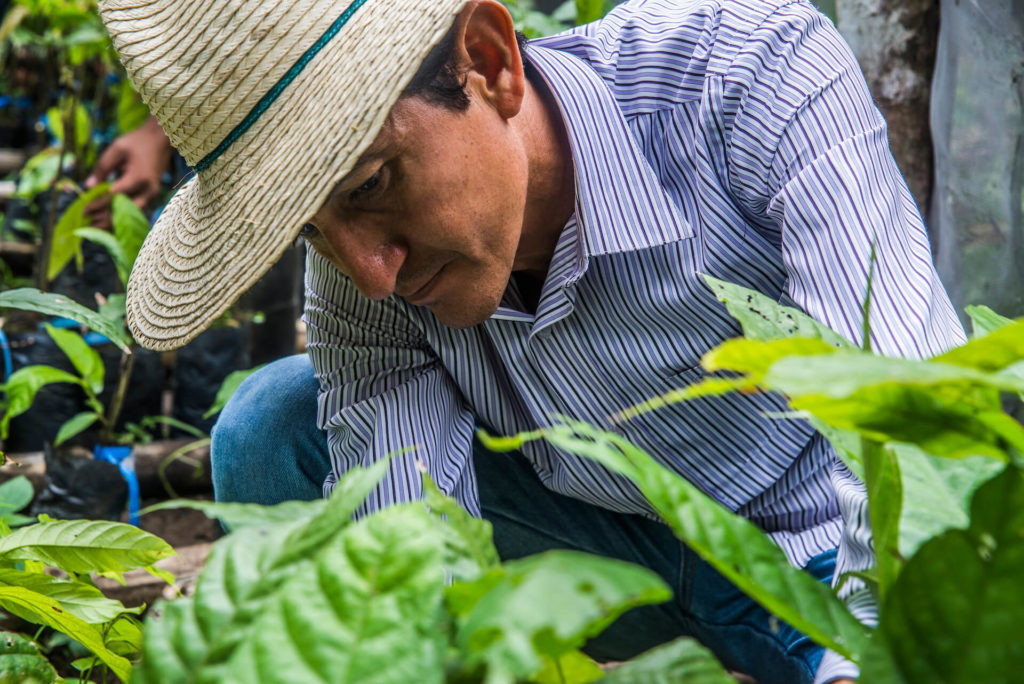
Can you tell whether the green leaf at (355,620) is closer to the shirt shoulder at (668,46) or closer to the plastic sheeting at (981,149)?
the shirt shoulder at (668,46)

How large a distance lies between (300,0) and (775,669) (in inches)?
42.7

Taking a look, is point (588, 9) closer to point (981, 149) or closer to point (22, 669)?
point (981, 149)

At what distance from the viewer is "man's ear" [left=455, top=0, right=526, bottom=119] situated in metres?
1.07

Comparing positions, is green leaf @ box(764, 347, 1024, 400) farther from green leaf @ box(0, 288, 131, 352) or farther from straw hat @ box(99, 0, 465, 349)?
green leaf @ box(0, 288, 131, 352)

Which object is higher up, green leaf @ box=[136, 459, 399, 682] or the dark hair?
the dark hair

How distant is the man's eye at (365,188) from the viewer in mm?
977

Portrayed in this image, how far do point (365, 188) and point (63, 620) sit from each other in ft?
1.58

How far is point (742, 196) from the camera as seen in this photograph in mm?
1244

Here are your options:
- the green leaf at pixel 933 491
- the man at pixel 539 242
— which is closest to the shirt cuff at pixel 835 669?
the man at pixel 539 242

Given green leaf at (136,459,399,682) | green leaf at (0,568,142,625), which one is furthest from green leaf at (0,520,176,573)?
green leaf at (136,459,399,682)

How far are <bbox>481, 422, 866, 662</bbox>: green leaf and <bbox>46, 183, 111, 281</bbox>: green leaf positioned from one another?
2.25m

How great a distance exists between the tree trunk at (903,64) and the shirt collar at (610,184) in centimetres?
83

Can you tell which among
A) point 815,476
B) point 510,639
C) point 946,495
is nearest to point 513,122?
point 815,476

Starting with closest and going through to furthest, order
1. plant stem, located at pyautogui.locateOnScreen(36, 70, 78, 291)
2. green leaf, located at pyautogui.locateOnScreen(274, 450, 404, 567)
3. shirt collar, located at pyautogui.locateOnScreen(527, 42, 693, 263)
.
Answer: green leaf, located at pyautogui.locateOnScreen(274, 450, 404, 567) → shirt collar, located at pyautogui.locateOnScreen(527, 42, 693, 263) → plant stem, located at pyautogui.locateOnScreen(36, 70, 78, 291)
